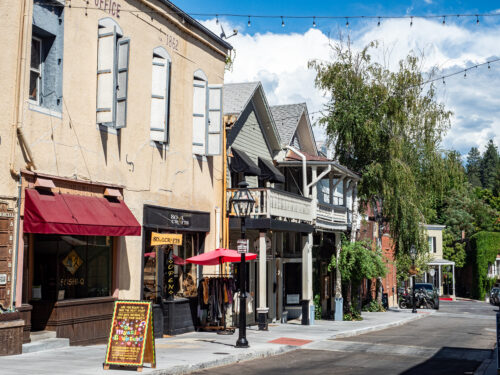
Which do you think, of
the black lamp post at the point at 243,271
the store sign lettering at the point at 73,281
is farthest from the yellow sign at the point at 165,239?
the store sign lettering at the point at 73,281

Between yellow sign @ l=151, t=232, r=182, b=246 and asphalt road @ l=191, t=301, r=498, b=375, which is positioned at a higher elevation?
yellow sign @ l=151, t=232, r=182, b=246

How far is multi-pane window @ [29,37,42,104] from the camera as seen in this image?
530 inches

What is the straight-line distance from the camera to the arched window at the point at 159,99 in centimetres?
1725

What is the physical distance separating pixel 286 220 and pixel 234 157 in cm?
339

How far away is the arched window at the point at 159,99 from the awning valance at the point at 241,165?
466 cm

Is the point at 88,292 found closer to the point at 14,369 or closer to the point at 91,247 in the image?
the point at 91,247

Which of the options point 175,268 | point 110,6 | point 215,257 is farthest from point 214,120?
point 110,6

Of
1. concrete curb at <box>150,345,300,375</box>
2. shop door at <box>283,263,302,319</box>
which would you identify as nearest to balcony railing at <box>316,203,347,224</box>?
shop door at <box>283,263,302,319</box>

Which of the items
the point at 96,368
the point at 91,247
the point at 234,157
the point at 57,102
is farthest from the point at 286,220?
the point at 96,368

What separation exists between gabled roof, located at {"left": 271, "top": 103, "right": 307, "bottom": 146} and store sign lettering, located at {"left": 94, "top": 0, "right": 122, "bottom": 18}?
1280cm

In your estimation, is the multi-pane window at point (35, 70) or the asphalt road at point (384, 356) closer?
the asphalt road at point (384, 356)

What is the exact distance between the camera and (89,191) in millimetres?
14680

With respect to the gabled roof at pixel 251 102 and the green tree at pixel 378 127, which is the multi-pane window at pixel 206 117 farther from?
the green tree at pixel 378 127

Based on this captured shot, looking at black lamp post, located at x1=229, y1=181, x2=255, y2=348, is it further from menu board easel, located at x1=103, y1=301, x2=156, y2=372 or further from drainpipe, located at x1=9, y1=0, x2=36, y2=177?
drainpipe, located at x1=9, y1=0, x2=36, y2=177
